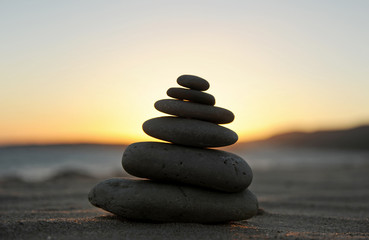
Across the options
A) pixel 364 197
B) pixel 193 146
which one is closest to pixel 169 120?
pixel 193 146

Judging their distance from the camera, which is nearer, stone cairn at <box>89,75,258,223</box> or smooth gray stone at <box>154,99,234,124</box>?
stone cairn at <box>89,75,258,223</box>

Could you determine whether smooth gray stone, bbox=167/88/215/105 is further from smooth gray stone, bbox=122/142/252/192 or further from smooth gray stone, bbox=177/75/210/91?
smooth gray stone, bbox=122/142/252/192

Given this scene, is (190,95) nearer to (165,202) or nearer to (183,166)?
(183,166)

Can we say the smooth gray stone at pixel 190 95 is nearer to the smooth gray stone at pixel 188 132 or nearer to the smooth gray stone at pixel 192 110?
the smooth gray stone at pixel 192 110

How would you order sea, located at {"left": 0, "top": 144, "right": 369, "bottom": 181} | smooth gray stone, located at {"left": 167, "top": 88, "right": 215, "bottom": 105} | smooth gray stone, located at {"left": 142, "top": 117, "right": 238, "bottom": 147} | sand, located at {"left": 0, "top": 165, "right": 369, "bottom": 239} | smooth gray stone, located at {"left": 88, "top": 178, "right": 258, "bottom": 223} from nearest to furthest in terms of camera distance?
sand, located at {"left": 0, "top": 165, "right": 369, "bottom": 239}
smooth gray stone, located at {"left": 88, "top": 178, "right": 258, "bottom": 223}
smooth gray stone, located at {"left": 142, "top": 117, "right": 238, "bottom": 147}
smooth gray stone, located at {"left": 167, "top": 88, "right": 215, "bottom": 105}
sea, located at {"left": 0, "top": 144, "right": 369, "bottom": 181}

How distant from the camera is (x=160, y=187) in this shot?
540cm

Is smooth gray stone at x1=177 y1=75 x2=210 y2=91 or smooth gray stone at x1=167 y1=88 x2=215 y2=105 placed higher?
smooth gray stone at x1=177 y1=75 x2=210 y2=91

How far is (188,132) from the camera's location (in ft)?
17.6

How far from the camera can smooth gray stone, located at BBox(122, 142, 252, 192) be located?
5.31m

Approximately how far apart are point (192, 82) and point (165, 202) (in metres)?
1.89

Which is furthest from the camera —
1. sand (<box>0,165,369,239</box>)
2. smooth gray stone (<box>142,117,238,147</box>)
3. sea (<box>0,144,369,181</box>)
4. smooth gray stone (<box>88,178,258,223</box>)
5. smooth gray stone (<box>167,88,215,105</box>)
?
sea (<box>0,144,369,181</box>)

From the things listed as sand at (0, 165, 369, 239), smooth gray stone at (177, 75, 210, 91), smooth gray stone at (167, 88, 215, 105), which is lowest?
sand at (0, 165, 369, 239)

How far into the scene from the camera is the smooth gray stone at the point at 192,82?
18.6 ft

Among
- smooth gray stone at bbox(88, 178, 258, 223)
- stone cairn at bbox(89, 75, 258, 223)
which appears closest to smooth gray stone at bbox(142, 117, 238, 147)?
stone cairn at bbox(89, 75, 258, 223)
